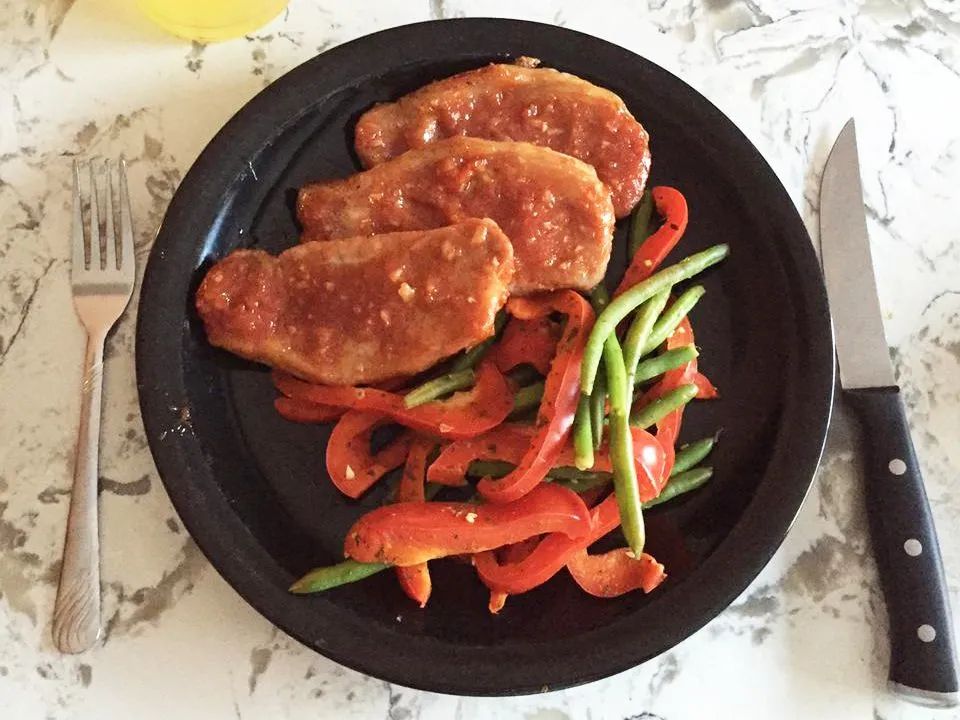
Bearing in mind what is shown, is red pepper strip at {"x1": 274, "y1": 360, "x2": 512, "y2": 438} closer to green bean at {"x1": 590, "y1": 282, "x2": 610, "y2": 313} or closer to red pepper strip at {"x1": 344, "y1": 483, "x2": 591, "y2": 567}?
red pepper strip at {"x1": 344, "y1": 483, "x2": 591, "y2": 567}

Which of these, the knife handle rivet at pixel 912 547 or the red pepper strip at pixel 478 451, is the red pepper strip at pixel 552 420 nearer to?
the red pepper strip at pixel 478 451

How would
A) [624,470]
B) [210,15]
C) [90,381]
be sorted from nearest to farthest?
[624,470] → [90,381] → [210,15]

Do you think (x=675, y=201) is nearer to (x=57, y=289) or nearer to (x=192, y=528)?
(x=192, y=528)

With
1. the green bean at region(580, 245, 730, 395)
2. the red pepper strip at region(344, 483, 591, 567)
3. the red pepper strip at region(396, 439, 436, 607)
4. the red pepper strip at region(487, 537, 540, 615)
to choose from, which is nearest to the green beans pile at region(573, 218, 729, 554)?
the green bean at region(580, 245, 730, 395)

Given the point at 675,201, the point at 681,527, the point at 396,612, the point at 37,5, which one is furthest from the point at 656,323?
the point at 37,5

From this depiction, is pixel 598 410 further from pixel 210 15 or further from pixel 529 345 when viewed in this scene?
pixel 210 15

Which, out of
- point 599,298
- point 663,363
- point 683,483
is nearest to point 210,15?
point 599,298
